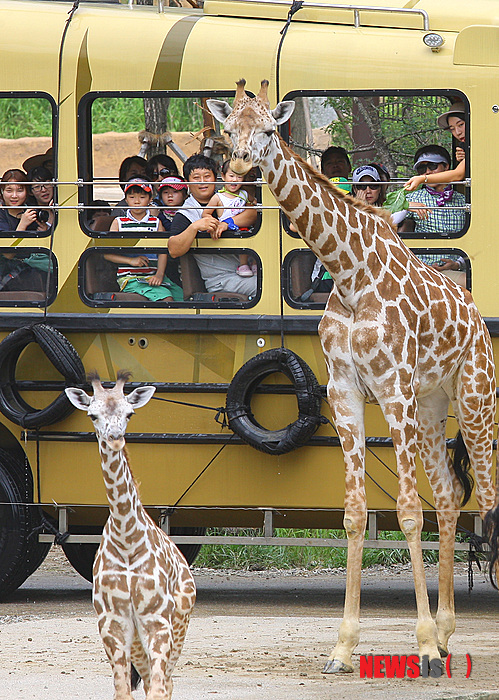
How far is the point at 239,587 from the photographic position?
9328 mm

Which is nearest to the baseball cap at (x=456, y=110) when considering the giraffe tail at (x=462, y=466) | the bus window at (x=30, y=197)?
the giraffe tail at (x=462, y=466)

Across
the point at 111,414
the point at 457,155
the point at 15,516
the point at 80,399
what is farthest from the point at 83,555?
the point at 111,414

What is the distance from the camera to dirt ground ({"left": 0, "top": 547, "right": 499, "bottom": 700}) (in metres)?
5.59

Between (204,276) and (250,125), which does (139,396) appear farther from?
(204,276)

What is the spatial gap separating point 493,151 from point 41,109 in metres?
15.3

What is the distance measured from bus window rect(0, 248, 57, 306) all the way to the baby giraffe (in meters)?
3.17

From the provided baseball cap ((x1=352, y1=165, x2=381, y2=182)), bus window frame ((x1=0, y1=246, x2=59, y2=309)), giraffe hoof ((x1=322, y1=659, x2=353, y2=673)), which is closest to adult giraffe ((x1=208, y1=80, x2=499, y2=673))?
giraffe hoof ((x1=322, y1=659, x2=353, y2=673))

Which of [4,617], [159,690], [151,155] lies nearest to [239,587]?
[4,617]

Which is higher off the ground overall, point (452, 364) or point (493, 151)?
point (493, 151)

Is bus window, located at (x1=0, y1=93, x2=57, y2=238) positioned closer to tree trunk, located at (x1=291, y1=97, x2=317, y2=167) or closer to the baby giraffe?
tree trunk, located at (x1=291, y1=97, x2=317, y2=167)

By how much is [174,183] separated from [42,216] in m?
1.05

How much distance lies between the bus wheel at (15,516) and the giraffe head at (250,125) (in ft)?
10.1

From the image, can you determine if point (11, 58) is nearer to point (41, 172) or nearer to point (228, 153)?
point (41, 172)

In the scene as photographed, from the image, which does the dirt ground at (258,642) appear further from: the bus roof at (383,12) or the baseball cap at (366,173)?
the bus roof at (383,12)
